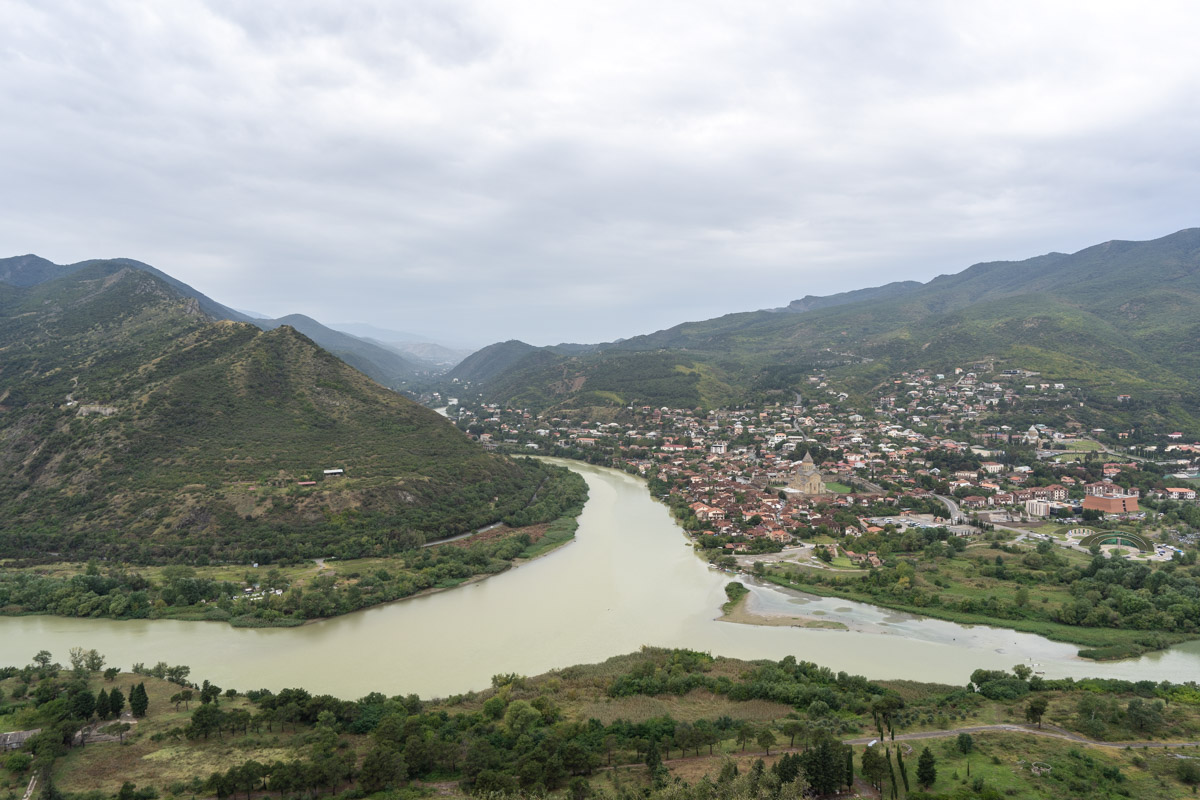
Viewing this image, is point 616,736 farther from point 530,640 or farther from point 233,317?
point 233,317

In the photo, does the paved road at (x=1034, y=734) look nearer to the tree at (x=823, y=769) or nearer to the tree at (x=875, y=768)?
the tree at (x=875, y=768)

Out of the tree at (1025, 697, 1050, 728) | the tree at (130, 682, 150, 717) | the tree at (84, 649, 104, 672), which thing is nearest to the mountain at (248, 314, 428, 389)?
the tree at (84, 649, 104, 672)

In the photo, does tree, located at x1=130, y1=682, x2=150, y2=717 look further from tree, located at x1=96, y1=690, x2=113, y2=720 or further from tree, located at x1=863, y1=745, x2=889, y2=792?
tree, located at x1=863, y1=745, x2=889, y2=792

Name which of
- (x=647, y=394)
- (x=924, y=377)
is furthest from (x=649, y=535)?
(x=924, y=377)

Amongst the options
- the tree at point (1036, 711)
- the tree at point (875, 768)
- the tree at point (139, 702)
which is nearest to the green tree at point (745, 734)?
the tree at point (875, 768)

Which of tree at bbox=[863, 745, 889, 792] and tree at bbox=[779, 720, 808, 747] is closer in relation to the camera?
tree at bbox=[863, 745, 889, 792]

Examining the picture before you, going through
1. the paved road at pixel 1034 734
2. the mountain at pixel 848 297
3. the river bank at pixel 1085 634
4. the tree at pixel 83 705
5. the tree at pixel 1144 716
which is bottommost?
the river bank at pixel 1085 634
